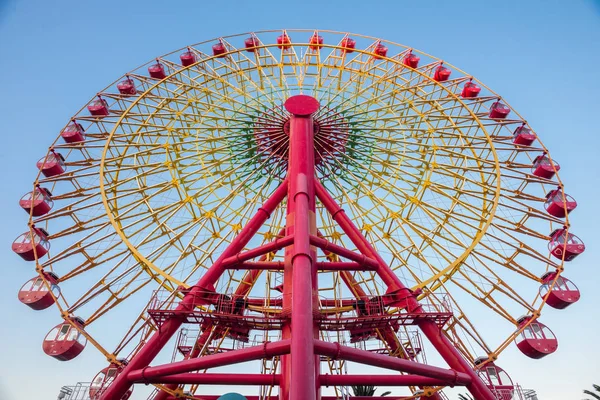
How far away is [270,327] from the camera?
41.0ft

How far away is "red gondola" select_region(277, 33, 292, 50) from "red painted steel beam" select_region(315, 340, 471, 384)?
14.1 metres

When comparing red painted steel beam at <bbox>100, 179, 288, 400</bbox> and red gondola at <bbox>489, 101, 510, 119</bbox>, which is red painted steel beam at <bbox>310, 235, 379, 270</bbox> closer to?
red painted steel beam at <bbox>100, 179, 288, 400</bbox>

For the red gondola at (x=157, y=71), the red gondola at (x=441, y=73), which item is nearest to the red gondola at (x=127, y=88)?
the red gondola at (x=157, y=71)

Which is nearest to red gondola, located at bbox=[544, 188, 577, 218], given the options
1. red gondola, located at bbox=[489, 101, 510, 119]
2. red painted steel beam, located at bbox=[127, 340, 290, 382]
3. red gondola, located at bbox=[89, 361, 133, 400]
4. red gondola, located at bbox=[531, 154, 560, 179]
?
red gondola, located at bbox=[531, 154, 560, 179]

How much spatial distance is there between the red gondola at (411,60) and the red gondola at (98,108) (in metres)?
14.2

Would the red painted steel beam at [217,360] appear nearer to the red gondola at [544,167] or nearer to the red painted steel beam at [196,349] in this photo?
the red painted steel beam at [196,349]

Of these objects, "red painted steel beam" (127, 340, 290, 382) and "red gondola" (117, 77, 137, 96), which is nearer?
"red painted steel beam" (127, 340, 290, 382)

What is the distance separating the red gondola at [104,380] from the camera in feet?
43.7

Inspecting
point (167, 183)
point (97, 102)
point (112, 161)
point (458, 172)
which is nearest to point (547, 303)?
point (458, 172)

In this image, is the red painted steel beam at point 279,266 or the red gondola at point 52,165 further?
the red gondola at point 52,165

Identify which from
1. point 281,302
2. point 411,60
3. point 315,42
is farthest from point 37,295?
point 411,60

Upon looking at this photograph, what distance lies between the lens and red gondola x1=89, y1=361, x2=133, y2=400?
1333 cm

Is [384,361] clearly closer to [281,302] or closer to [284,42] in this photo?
[281,302]

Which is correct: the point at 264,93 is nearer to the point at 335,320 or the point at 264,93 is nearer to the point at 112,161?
the point at 112,161
